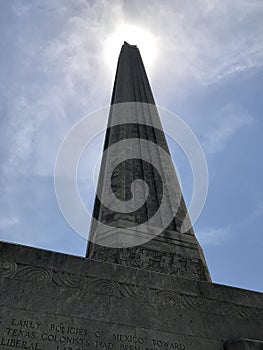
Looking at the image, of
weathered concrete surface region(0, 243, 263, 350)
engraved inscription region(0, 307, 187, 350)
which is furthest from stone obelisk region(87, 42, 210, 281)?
engraved inscription region(0, 307, 187, 350)

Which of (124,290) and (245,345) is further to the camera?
(124,290)

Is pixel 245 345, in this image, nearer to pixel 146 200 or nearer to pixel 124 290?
pixel 124 290

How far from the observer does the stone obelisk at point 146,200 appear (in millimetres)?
7910

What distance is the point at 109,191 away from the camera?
34.2 ft

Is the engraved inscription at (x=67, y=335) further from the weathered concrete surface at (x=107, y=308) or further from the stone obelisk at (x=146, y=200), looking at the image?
the stone obelisk at (x=146, y=200)

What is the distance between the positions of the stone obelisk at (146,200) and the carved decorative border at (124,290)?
1.74m

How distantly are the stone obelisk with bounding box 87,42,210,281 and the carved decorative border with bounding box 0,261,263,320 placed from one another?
1.74 metres

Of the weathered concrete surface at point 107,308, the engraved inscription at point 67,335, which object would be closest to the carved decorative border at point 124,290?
the weathered concrete surface at point 107,308

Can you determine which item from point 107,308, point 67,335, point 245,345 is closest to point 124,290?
point 107,308

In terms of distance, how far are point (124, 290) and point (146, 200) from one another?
4642 mm

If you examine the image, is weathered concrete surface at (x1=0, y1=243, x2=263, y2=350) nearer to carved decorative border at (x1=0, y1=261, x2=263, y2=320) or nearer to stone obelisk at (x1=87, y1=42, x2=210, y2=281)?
carved decorative border at (x1=0, y1=261, x2=263, y2=320)

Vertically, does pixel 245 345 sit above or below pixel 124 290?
below

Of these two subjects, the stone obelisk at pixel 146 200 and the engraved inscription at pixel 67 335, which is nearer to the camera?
the engraved inscription at pixel 67 335

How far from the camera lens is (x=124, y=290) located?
5.66m
